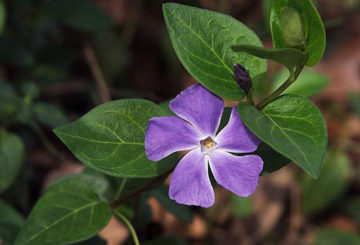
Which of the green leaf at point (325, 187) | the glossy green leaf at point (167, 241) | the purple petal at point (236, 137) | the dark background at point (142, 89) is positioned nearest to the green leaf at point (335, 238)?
the dark background at point (142, 89)

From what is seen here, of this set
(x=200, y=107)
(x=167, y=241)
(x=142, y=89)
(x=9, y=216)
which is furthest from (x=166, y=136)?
(x=142, y=89)

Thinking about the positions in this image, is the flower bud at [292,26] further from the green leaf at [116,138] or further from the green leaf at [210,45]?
the green leaf at [116,138]

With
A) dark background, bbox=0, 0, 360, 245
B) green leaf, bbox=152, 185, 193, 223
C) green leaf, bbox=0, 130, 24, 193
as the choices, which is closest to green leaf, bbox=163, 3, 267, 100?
green leaf, bbox=152, 185, 193, 223

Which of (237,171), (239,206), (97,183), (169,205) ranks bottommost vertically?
(239,206)

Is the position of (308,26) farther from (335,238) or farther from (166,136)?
(335,238)

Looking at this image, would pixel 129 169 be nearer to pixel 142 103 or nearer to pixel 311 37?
pixel 142 103
